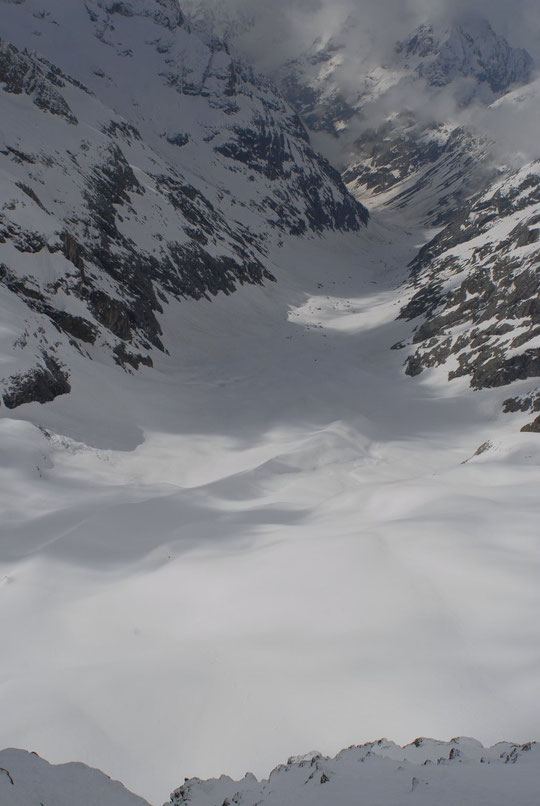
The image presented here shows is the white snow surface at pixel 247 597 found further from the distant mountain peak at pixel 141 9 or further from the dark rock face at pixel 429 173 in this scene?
the dark rock face at pixel 429 173

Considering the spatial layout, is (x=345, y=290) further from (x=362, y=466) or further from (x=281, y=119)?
(x=281, y=119)

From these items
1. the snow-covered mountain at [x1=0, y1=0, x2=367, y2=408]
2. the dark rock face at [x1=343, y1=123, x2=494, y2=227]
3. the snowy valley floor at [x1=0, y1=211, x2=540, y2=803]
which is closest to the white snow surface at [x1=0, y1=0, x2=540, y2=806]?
the snowy valley floor at [x1=0, y1=211, x2=540, y2=803]

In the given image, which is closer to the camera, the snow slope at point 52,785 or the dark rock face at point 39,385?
the snow slope at point 52,785

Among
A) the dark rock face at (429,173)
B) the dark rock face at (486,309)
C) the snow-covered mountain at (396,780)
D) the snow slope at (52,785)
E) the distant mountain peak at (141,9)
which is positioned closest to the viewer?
the snow-covered mountain at (396,780)

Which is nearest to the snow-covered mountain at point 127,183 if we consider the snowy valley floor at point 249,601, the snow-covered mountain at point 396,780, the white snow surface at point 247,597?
the white snow surface at point 247,597

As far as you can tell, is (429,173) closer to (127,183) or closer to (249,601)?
(127,183)
